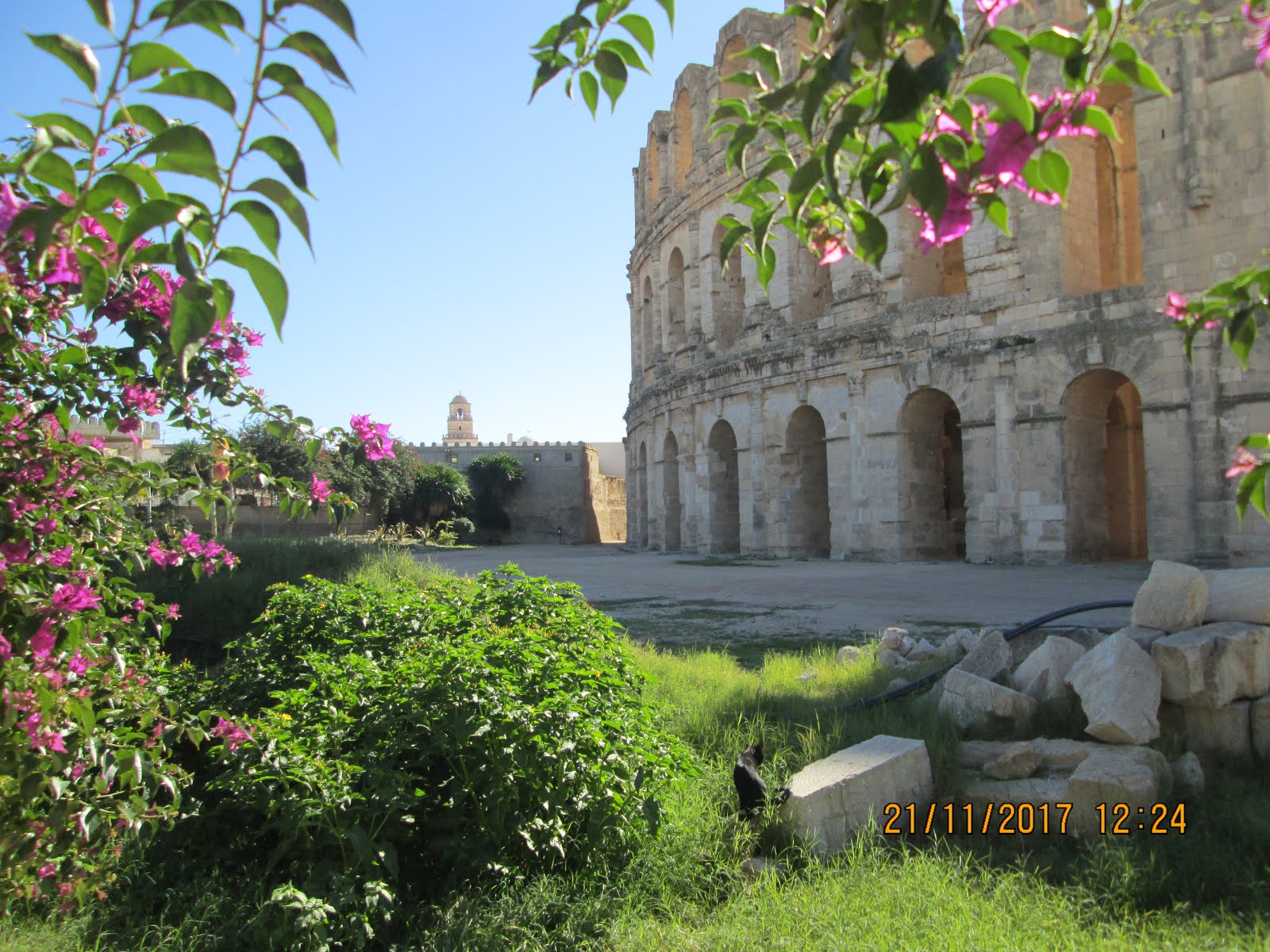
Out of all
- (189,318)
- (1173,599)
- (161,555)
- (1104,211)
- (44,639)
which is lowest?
(1173,599)

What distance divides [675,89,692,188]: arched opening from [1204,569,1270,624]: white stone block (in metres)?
21.3

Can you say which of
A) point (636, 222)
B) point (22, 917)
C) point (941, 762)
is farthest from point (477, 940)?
point (636, 222)

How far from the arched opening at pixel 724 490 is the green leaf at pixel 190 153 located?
20.9m

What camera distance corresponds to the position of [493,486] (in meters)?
43.0

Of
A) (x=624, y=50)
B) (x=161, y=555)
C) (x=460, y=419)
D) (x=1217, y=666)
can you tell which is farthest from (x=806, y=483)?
(x=460, y=419)

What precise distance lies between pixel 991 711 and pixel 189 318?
494cm

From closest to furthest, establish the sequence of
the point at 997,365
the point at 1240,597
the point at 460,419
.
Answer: the point at 1240,597 → the point at 997,365 → the point at 460,419

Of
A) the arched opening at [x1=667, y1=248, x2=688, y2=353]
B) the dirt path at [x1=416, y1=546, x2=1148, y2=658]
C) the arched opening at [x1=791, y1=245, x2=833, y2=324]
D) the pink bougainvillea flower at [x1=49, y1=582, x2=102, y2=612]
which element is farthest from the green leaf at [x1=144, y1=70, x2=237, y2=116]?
the arched opening at [x1=667, y1=248, x2=688, y2=353]

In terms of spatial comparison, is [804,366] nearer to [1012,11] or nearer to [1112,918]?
[1012,11]

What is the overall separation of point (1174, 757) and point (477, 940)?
3.47 meters

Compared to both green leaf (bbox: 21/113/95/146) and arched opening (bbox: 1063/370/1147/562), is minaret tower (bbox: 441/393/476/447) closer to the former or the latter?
arched opening (bbox: 1063/370/1147/562)

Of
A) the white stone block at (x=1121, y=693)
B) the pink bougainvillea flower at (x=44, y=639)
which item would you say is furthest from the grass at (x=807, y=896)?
the pink bougainvillea flower at (x=44, y=639)

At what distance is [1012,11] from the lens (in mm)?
16125

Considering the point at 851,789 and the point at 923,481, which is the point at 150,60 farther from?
the point at 923,481
